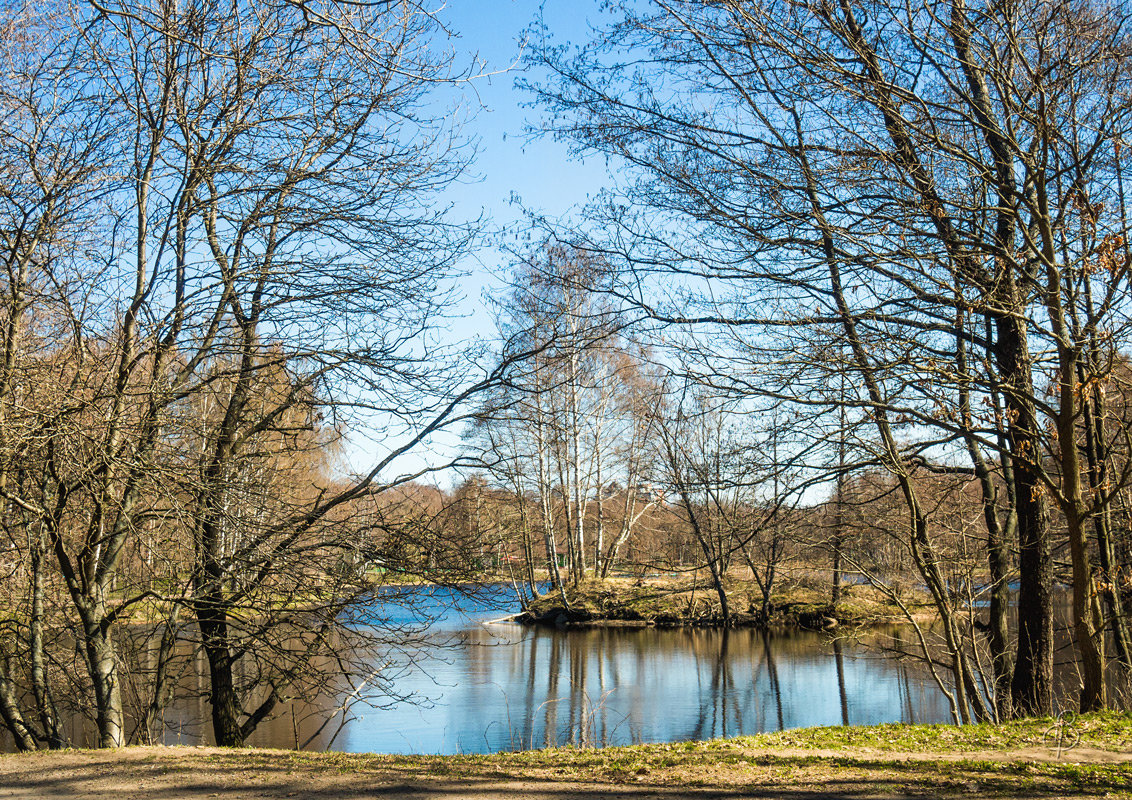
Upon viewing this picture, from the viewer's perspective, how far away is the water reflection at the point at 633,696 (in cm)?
1206

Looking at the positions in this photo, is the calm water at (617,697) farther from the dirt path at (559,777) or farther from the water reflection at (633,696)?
the dirt path at (559,777)

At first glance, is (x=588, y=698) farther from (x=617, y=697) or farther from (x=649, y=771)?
(x=649, y=771)

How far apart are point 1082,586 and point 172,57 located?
7.27 meters

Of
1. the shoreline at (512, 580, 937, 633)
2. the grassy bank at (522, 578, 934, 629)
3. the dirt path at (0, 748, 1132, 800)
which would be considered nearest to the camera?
the dirt path at (0, 748, 1132, 800)

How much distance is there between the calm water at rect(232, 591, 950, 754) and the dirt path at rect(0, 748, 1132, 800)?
76.2 inches

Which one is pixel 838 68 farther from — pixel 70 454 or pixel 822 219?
pixel 70 454

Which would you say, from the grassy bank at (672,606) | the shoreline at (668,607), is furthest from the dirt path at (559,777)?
the grassy bank at (672,606)

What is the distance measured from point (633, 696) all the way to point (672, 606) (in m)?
12.0

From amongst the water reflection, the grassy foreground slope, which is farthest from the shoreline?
the grassy foreground slope

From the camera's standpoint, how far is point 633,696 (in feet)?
50.1

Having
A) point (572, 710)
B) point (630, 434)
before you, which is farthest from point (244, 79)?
point (630, 434)

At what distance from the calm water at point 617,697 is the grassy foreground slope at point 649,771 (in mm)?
1818

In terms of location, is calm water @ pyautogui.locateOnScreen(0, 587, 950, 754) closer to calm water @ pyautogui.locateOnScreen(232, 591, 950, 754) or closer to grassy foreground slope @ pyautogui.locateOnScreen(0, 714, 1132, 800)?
calm water @ pyautogui.locateOnScreen(232, 591, 950, 754)

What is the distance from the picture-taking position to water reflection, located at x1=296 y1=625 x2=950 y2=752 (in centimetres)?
1206
